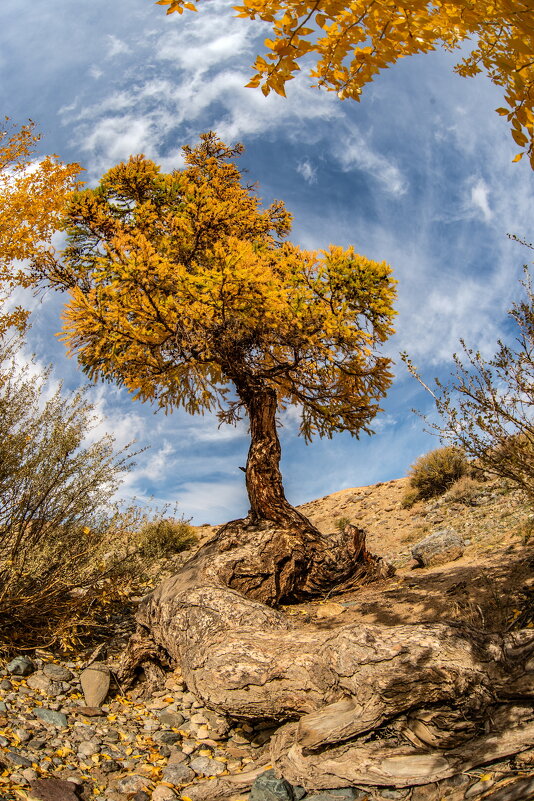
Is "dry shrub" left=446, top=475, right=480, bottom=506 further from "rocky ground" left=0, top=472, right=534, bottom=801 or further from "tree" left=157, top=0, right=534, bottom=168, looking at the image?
"tree" left=157, top=0, right=534, bottom=168

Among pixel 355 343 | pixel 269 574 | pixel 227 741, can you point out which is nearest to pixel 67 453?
pixel 269 574

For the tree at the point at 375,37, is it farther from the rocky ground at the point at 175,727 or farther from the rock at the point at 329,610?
the rock at the point at 329,610

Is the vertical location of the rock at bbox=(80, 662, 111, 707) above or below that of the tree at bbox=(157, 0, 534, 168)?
below

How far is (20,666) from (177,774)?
7.20ft

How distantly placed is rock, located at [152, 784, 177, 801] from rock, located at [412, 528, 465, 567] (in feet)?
20.4

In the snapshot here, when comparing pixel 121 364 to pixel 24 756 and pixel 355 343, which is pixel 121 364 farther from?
pixel 24 756

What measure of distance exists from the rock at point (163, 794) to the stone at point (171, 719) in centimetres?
104

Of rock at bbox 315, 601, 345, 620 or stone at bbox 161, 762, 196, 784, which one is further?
rock at bbox 315, 601, 345, 620

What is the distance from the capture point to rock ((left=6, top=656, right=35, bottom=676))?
5305mm

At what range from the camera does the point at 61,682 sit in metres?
5.36

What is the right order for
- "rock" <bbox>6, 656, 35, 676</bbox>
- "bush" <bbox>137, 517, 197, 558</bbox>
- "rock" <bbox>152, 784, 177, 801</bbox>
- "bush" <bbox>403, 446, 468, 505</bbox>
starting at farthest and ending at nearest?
"bush" <bbox>403, 446, 468, 505</bbox> < "bush" <bbox>137, 517, 197, 558</bbox> < "rock" <bbox>6, 656, 35, 676</bbox> < "rock" <bbox>152, 784, 177, 801</bbox>

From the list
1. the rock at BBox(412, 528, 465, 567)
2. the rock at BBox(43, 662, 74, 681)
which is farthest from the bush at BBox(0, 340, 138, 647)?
the rock at BBox(412, 528, 465, 567)

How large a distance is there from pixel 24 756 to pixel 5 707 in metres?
0.79

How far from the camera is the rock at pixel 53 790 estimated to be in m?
3.55
